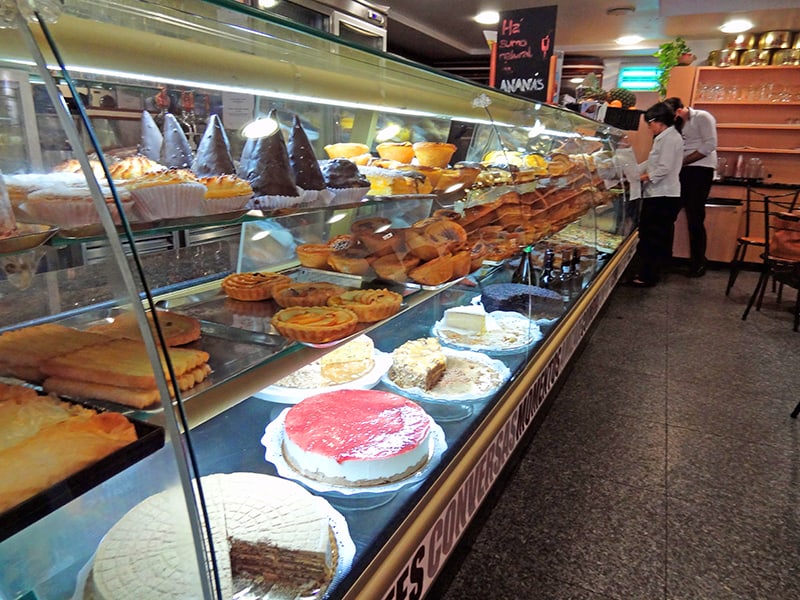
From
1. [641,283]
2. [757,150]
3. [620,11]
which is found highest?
[620,11]

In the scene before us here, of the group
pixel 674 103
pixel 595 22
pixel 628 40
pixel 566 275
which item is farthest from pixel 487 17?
pixel 566 275

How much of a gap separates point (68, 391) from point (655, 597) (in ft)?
7.12

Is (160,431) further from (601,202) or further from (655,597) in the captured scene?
(601,202)

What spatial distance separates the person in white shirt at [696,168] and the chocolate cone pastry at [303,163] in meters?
6.89

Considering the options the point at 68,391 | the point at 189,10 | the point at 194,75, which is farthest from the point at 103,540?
the point at 194,75

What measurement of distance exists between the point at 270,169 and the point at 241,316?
0.44 m

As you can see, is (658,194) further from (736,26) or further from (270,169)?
(270,169)

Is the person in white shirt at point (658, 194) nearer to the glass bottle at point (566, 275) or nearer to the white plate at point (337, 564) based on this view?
the glass bottle at point (566, 275)

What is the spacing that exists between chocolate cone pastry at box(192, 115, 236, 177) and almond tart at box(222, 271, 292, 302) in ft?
1.02

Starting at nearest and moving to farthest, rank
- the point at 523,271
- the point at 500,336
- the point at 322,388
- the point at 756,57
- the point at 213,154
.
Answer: the point at 213,154 → the point at 322,388 → the point at 500,336 → the point at 523,271 → the point at 756,57

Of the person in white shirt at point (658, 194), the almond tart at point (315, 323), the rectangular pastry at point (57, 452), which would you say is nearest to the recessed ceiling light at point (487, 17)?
the person in white shirt at point (658, 194)

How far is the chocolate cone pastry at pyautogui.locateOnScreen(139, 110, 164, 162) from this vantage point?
1.43 metres

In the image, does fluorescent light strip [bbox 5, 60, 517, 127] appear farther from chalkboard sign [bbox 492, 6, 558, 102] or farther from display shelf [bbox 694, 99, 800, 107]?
display shelf [bbox 694, 99, 800, 107]

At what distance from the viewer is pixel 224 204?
135cm
